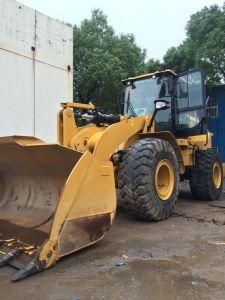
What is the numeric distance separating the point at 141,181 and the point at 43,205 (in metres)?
1.35

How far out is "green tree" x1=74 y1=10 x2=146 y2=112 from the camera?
21.7 m

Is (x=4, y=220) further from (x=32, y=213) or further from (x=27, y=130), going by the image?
(x=27, y=130)

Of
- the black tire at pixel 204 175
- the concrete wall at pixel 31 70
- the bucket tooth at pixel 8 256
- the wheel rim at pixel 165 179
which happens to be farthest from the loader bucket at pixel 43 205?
the concrete wall at pixel 31 70

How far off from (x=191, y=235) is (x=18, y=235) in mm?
2166

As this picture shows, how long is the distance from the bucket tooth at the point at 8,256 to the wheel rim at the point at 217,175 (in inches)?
206

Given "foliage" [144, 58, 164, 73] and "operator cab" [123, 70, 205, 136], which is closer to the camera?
"operator cab" [123, 70, 205, 136]

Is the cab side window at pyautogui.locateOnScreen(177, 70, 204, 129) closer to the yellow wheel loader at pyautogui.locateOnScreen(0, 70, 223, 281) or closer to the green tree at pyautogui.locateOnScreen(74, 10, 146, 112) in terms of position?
the yellow wheel loader at pyautogui.locateOnScreen(0, 70, 223, 281)

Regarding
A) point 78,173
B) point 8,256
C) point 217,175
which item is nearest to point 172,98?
point 217,175

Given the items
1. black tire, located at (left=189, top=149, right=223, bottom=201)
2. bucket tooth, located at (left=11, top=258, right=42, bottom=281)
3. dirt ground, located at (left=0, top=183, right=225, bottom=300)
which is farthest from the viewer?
black tire, located at (left=189, top=149, right=223, bottom=201)

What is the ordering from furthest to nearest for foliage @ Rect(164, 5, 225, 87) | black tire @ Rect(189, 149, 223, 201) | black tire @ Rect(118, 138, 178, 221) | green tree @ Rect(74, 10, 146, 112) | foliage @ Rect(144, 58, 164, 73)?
1. green tree @ Rect(74, 10, 146, 112)
2. foliage @ Rect(144, 58, 164, 73)
3. foliage @ Rect(164, 5, 225, 87)
4. black tire @ Rect(189, 149, 223, 201)
5. black tire @ Rect(118, 138, 178, 221)

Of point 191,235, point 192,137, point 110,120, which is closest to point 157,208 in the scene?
point 191,235

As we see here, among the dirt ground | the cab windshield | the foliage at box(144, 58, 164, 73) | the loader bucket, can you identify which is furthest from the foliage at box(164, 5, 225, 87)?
the loader bucket

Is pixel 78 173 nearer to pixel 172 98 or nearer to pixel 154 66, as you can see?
pixel 172 98

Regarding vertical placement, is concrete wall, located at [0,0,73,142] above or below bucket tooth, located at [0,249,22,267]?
above
